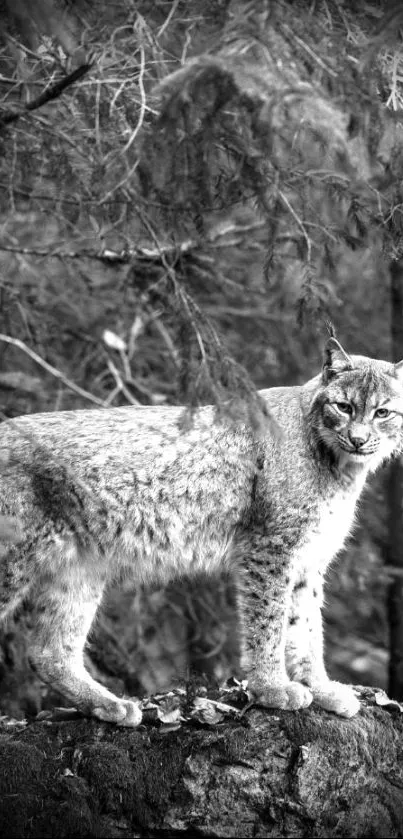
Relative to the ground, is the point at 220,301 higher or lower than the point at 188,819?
higher

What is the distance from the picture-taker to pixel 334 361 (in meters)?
5.64

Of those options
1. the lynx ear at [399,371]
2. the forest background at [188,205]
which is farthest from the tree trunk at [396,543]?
the lynx ear at [399,371]

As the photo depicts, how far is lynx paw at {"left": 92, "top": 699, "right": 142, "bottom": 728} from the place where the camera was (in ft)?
17.4

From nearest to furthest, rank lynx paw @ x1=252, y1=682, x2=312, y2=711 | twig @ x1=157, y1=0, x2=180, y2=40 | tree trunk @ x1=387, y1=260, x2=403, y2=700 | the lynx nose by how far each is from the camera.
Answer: twig @ x1=157, y1=0, x2=180, y2=40
lynx paw @ x1=252, y1=682, x2=312, y2=711
the lynx nose
tree trunk @ x1=387, y1=260, x2=403, y2=700

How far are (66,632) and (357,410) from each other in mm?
1907

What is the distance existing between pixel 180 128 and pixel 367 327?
674 centimetres

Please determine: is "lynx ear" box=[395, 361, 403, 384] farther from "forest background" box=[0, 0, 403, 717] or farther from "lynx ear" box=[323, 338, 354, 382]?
"forest background" box=[0, 0, 403, 717]

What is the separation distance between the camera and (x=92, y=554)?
555 cm

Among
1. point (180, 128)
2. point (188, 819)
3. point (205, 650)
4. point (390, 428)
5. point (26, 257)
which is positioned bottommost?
point (205, 650)

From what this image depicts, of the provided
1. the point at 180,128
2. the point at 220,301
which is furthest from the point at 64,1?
the point at 220,301

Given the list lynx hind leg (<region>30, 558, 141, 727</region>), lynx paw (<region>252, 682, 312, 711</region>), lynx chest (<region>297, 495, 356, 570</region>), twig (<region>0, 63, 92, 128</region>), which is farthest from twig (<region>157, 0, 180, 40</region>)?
lynx paw (<region>252, 682, 312, 711</region>)

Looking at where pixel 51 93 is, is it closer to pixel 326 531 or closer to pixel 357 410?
pixel 357 410

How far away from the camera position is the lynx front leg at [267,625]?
523cm

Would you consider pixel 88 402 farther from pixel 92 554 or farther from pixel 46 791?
pixel 46 791
